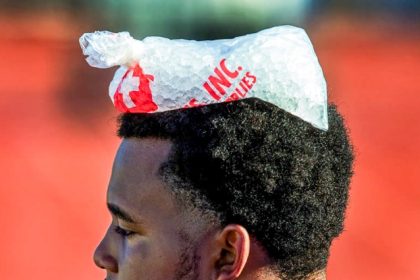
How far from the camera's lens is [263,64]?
6.50 ft

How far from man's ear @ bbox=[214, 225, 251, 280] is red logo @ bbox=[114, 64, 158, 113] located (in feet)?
1.06

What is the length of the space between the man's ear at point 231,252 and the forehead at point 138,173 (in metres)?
0.17

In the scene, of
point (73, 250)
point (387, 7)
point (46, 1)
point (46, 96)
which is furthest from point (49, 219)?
point (387, 7)

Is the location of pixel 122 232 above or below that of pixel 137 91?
below

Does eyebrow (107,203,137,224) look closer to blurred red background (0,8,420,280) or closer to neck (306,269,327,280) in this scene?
neck (306,269,327,280)

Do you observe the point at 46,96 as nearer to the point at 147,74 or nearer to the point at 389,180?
the point at 389,180

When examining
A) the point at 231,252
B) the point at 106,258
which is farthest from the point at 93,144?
the point at 231,252

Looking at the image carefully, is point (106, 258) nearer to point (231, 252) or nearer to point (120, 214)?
point (120, 214)

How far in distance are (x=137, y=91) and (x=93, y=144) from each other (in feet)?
14.3

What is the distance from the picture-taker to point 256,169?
193cm

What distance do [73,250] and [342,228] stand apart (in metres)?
3.39

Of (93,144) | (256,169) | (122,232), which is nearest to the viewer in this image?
(256,169)

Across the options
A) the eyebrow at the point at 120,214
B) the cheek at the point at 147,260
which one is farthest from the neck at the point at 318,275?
the eyebrow at the point at 120,214

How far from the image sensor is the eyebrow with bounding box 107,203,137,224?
2004 mm
